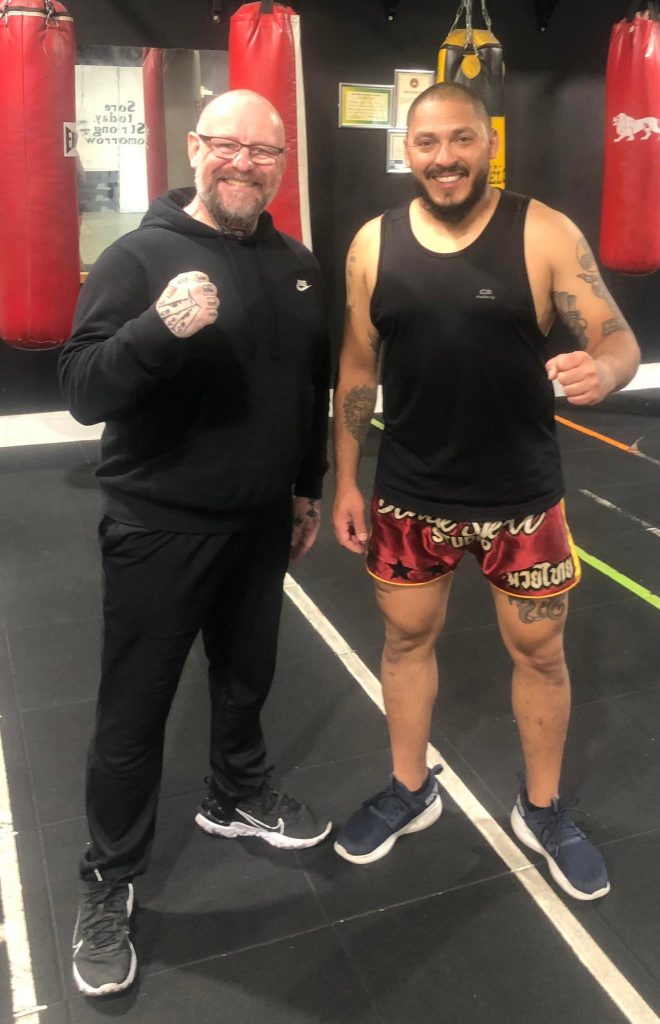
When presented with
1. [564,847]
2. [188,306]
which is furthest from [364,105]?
[564,847]

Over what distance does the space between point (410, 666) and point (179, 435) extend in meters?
0.82

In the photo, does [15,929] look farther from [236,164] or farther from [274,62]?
[274,62]

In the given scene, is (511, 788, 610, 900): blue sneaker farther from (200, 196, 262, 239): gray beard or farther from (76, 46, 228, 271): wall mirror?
(76, 46, 228, 271): wall mirror

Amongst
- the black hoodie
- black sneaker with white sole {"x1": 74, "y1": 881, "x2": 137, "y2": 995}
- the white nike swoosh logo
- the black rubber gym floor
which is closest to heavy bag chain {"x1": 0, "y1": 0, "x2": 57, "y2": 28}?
the black rubber gym floor

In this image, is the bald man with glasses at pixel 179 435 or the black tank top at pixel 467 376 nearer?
the bald man with glasses at pixel 179 435

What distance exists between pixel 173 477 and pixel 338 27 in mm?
4399

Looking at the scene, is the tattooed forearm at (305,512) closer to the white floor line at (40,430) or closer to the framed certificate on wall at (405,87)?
the white floor line at (40,430)

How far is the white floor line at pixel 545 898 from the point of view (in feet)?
5.45

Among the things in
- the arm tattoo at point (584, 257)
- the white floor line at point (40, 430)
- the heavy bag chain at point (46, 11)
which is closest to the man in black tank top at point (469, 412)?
the arm tattoo at point (584, 257)

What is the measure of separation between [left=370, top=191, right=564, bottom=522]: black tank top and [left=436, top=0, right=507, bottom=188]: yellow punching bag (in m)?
1.94

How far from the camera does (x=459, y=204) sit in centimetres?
164

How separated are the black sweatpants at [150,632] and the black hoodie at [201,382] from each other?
67 mm

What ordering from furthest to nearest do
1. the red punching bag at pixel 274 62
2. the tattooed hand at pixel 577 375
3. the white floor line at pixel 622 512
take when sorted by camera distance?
the white floor line at pixel 622 512 < the red punching bag at pixel 274 62 < the tattooed hand at pixel 577 375

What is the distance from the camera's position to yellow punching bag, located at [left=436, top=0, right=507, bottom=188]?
3.44 m
